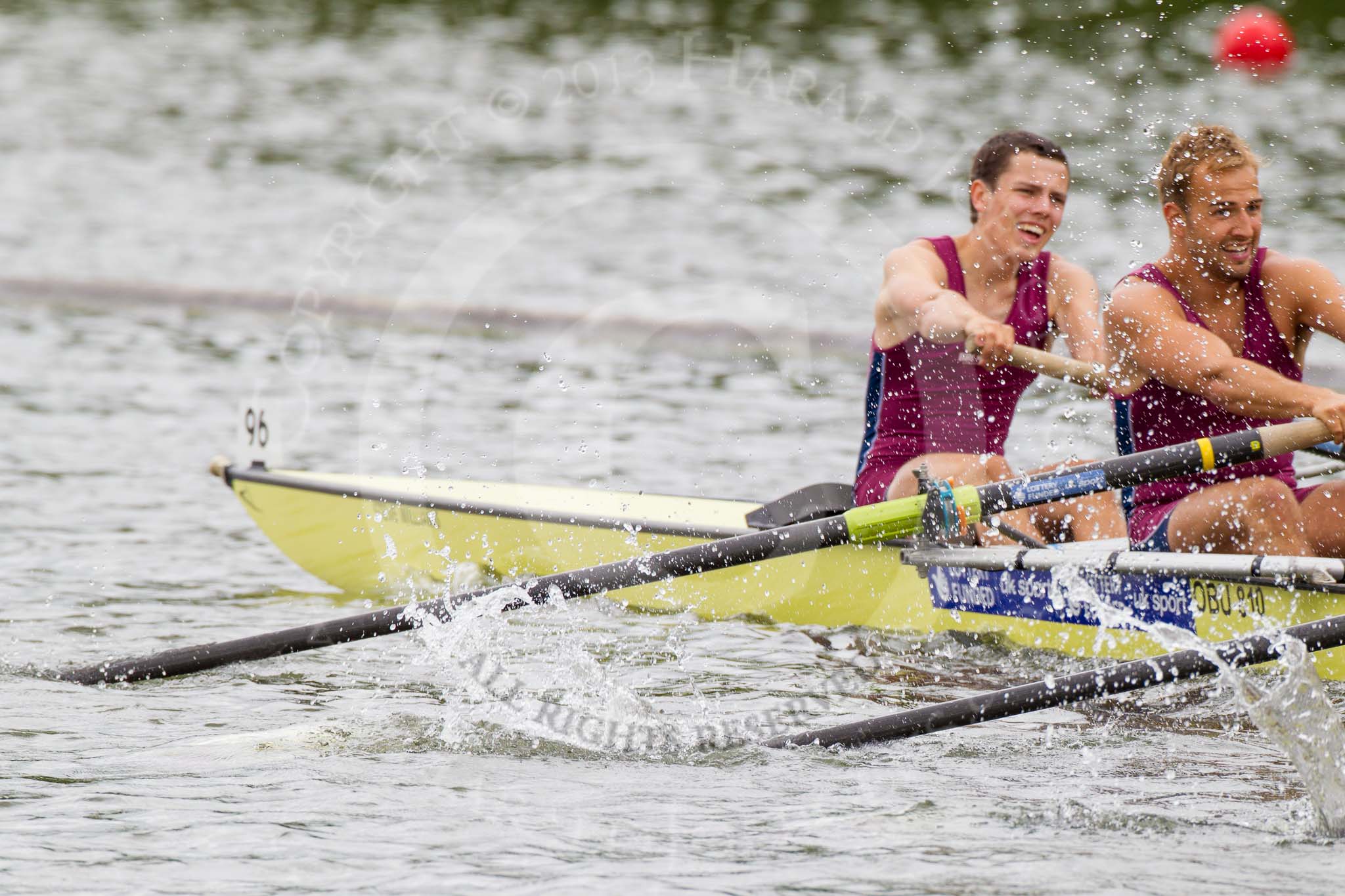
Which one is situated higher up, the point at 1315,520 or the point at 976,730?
the point at 1315,520

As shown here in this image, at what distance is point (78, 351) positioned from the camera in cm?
1159

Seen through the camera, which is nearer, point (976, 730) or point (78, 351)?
point (976, 730)

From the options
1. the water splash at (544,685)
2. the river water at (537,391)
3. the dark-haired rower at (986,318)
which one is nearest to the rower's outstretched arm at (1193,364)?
the dark-haired rower at (986,318)

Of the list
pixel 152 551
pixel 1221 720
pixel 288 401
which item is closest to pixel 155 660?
pixel 152 551

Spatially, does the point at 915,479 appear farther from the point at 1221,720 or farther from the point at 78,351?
the point at 78,351

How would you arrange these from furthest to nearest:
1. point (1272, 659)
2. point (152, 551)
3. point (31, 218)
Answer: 1. point (31, 218)
2. point (152, 551)
3. point (1272, 659)

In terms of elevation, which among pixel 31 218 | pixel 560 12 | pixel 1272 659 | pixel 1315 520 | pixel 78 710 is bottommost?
pixel 78 710

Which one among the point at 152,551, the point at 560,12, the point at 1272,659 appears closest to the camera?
the point at 1272,659

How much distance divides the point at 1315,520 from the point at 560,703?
7.34 ft

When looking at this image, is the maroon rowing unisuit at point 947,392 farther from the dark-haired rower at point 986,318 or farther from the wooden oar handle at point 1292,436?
the wooden oar handle at point 1292,436

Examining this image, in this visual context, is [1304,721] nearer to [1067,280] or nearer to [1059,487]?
[1059,487]

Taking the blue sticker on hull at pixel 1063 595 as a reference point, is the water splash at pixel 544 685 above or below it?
below

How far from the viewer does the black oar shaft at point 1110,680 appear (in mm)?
4117

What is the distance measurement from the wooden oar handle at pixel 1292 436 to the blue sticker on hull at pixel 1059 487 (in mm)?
429
